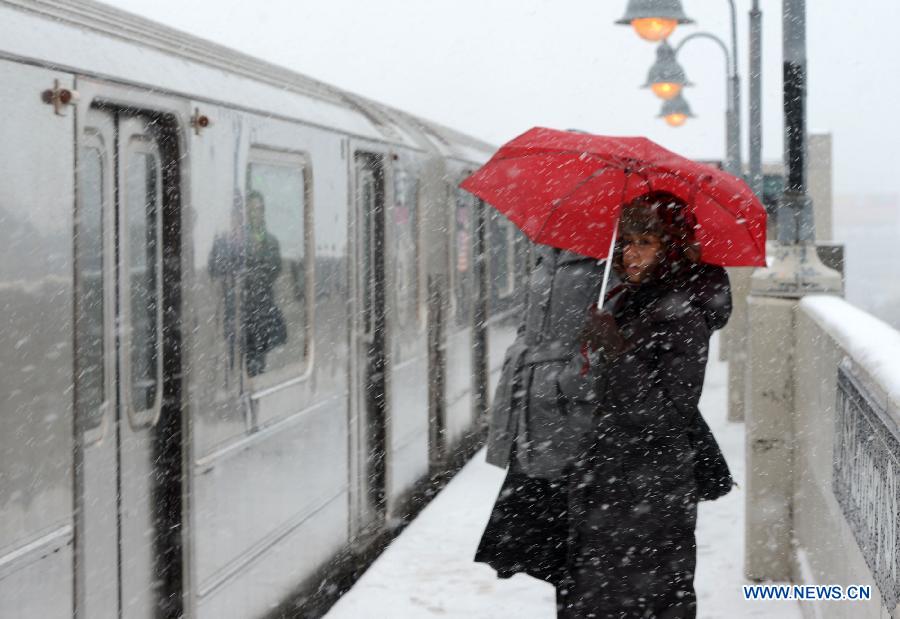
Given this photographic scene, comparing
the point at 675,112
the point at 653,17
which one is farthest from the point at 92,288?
the point at 675,112

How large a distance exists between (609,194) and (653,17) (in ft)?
27.0

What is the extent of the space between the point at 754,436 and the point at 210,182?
9.41 feet

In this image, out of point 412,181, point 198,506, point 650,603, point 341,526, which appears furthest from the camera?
point 412,181

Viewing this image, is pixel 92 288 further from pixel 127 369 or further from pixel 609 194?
pixel 609 194

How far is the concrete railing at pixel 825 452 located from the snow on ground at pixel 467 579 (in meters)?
0.30

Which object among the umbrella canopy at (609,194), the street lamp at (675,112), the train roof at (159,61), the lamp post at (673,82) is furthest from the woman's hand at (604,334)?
the street lamp at (675,112)

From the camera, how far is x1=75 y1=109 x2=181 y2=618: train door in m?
3.87

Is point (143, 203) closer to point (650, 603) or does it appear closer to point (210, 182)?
point (210, 182)

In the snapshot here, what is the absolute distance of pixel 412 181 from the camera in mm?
8469

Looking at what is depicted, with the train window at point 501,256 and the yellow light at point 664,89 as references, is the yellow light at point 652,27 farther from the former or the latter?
the yellow light at point 664,89

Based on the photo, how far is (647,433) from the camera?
Result: 13.6 feet

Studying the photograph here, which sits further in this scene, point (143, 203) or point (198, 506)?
point (198, 506)

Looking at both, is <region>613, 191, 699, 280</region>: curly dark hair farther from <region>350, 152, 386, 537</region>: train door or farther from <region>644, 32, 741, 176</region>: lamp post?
<region>644, 32, 741, 176</region>: lamp post

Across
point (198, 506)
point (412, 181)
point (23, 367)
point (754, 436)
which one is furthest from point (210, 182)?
point (412, 181)
